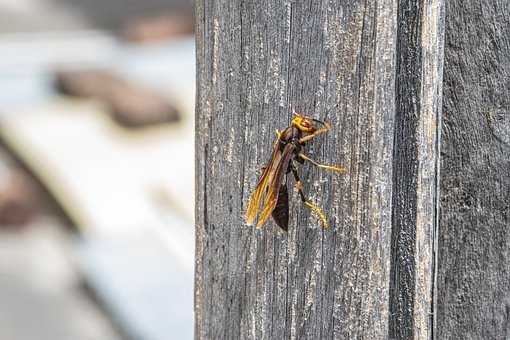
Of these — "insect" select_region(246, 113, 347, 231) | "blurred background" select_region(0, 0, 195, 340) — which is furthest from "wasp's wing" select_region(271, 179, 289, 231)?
"blurred background" select_region(0, 0, 195, 340)

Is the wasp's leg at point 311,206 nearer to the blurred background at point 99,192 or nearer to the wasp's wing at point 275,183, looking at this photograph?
the wasp's wing at point 275,183

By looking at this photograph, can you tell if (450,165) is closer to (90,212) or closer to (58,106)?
(90,212)

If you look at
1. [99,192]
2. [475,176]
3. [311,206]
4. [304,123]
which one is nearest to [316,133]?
[304,123]

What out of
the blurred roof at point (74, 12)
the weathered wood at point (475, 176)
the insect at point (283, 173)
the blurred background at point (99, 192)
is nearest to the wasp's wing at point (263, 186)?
the insect at point (283, 173)

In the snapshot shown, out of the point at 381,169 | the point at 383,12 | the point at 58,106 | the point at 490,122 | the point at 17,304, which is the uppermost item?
the point at 58,106

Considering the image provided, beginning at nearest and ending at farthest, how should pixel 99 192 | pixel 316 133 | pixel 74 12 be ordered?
1. pixel 316 133
2. pixel 99 192
3. pixel 74 12

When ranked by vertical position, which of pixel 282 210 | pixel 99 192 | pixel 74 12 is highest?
pixel 74 12

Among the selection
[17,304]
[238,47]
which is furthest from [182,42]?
[238,47]

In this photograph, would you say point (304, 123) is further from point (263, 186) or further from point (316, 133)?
point (263, 186)
